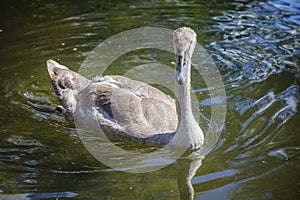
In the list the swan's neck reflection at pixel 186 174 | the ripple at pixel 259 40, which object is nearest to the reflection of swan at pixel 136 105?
the swan's neck reflection at pixel 186 174

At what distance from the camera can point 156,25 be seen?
10656mm

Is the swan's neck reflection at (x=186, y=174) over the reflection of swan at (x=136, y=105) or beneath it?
beneath

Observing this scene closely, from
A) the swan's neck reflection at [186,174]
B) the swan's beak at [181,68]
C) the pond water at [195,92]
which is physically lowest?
the swan's neck reflection at [186,174]

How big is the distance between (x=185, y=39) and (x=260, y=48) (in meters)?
3.71

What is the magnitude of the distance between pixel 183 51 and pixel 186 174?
4.78 feet

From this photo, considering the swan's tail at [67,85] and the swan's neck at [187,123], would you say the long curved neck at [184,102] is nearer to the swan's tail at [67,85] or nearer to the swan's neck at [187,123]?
the swan's neck at [187,123]

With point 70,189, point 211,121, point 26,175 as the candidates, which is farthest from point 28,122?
point 211,121

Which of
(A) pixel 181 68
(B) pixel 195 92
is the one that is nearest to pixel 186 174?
(A) pixel 181 68

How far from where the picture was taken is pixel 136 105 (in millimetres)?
7273

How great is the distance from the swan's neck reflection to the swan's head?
3.48ft

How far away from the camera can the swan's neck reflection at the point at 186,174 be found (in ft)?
19.9

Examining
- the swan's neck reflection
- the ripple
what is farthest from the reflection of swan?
the ripple

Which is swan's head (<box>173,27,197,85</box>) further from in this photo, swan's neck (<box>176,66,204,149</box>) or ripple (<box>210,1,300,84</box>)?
ripple (<box>210,1,300,84</box>)

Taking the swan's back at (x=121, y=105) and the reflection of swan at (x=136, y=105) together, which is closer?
the reflection of swan at (x=136, y=105)
